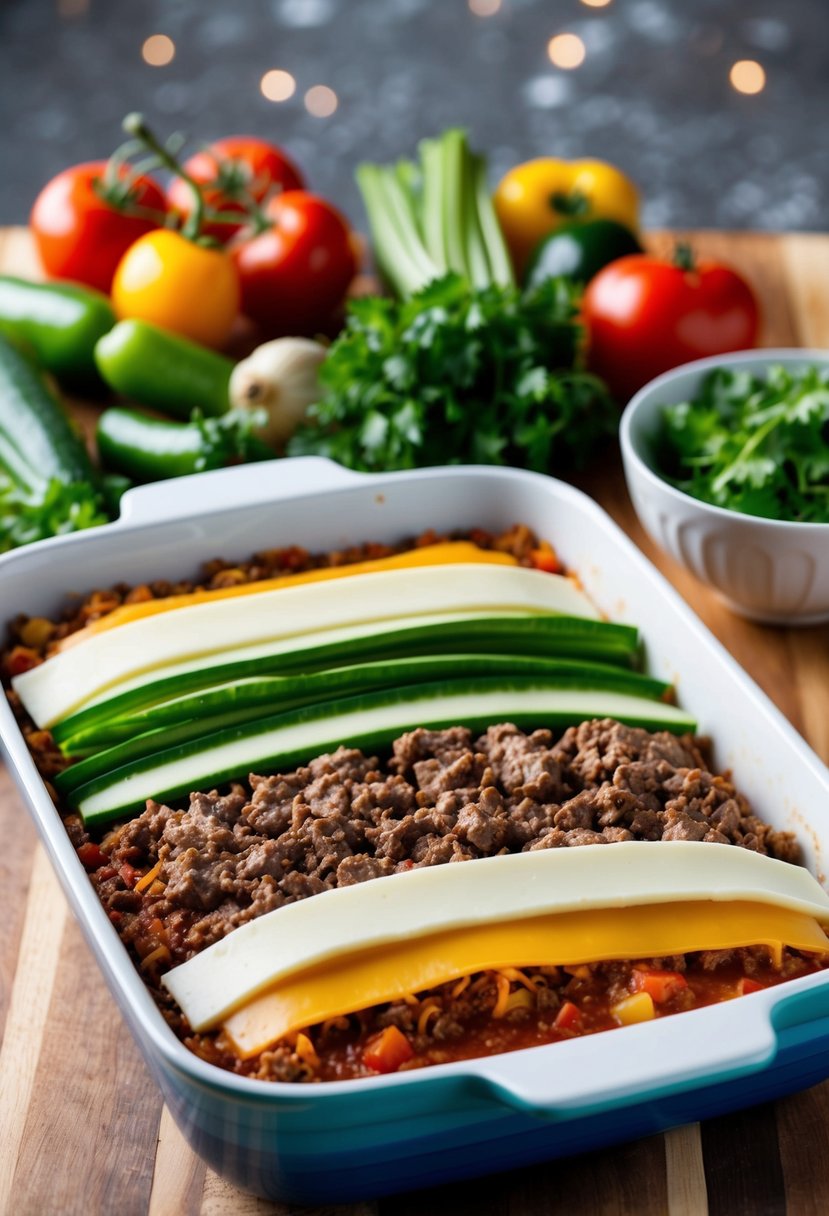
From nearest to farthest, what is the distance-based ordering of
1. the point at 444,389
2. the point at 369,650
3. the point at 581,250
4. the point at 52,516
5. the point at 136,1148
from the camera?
the point at 136,1148, the point at 369,650, the point at 52,516, the point at 444,389, the point at 581,250

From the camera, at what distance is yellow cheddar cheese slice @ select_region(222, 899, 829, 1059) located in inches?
71.1

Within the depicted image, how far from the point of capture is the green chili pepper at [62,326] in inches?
150

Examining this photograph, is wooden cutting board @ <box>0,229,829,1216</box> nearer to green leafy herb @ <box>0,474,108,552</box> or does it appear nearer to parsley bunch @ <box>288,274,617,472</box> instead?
green leafy herb @ <box>0,474,108,552</box>

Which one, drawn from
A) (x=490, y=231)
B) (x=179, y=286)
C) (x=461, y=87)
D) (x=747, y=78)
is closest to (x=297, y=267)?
(x=179, y=286)

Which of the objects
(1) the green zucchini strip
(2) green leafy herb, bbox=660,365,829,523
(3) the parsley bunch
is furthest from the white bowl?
(1) the green zucchini strip

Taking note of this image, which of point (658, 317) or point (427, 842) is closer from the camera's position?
point (427, 842)

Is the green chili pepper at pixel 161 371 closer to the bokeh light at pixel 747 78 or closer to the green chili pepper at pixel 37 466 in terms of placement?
the green chili pepper at pixel 37 466

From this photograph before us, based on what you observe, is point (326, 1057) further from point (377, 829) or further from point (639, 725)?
point (639, 725)

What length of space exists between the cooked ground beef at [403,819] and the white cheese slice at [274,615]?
0.34 meters

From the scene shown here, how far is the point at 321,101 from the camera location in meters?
7.36

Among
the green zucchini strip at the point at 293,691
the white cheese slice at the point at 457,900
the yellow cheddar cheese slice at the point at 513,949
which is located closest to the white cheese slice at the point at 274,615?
the green zucchini strip at the point at 293,691

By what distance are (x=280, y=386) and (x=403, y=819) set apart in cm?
162

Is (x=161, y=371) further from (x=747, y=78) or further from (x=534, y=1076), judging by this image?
(x=747, y=78)

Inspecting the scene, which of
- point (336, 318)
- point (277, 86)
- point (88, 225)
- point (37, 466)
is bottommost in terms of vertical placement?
point (277, 86)
